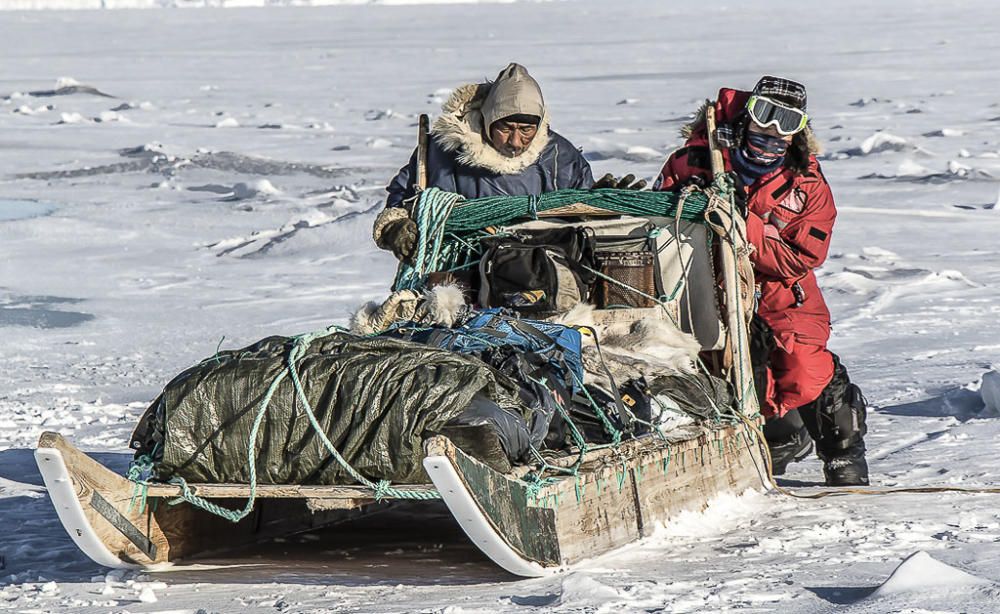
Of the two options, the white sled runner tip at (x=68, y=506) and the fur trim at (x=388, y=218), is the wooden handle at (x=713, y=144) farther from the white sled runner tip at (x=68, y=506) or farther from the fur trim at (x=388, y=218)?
the white sled runner tip at (x=68, y=506)

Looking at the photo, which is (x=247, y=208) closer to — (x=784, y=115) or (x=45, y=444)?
(x=784, y=115)

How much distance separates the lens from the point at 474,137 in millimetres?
5508

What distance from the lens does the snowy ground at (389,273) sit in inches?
154

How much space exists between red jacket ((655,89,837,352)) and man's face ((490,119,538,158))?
1.86 ft

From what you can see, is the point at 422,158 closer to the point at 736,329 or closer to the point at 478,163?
the point at 478,163

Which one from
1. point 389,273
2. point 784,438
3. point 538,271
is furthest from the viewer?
point 389,273

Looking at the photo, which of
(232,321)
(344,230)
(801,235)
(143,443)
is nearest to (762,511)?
(801,235)

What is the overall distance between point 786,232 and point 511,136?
103 centimetres

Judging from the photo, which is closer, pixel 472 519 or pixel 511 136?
pixel 472 519

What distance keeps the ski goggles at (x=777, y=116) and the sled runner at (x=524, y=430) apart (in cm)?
34

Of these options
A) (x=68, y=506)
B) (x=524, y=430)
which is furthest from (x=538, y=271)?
(x=68, y=506)

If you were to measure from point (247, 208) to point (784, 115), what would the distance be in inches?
329

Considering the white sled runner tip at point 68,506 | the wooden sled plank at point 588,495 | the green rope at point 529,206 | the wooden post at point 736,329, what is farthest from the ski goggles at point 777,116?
the white sled runner tip at point 68,506

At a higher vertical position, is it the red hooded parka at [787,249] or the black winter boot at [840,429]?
the red hooded parka at [787,249]
